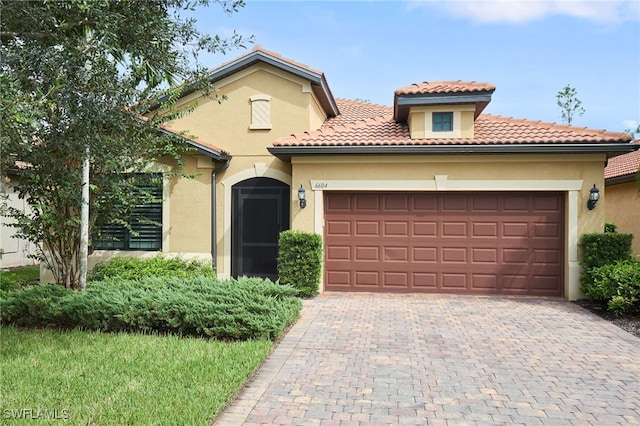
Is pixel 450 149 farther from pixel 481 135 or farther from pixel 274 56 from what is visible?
pixel 274 56

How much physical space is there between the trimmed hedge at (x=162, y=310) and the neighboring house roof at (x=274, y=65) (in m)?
6.46

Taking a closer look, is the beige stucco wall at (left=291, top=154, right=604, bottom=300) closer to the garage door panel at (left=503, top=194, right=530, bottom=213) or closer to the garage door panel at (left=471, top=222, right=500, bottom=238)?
the garage door panel at (left=503, top=194, right=530, bottom=213)

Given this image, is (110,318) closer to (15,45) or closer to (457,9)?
(15,45)

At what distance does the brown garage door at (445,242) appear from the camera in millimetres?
10516

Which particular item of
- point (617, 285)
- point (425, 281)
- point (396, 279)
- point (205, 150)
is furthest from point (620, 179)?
point (205, 150)

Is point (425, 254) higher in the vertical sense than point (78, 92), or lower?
lower

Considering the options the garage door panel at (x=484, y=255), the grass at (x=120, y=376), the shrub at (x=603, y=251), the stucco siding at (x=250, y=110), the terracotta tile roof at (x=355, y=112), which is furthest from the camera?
the terracotta tile roof at (x=355, y=112)

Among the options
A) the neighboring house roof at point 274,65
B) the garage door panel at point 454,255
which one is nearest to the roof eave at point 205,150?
the neighboring house roof at point 274,65

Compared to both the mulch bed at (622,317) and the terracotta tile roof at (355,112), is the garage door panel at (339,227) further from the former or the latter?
the mulch bed at (622,317)

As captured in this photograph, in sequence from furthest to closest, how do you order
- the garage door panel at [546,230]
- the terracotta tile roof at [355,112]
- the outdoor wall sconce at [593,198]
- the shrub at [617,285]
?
the terracotta tile roof at [355,112], the garage door panel at [546,230], the outdoor wall sconce at [593,198], the shrub at [617,285]

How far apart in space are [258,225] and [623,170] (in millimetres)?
13391

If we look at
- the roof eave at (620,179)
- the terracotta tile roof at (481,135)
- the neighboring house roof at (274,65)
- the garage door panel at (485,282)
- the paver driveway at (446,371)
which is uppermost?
the neighboring house roof at (274,65)

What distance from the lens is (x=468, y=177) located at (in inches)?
416

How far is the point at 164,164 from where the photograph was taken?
11.5 metres
